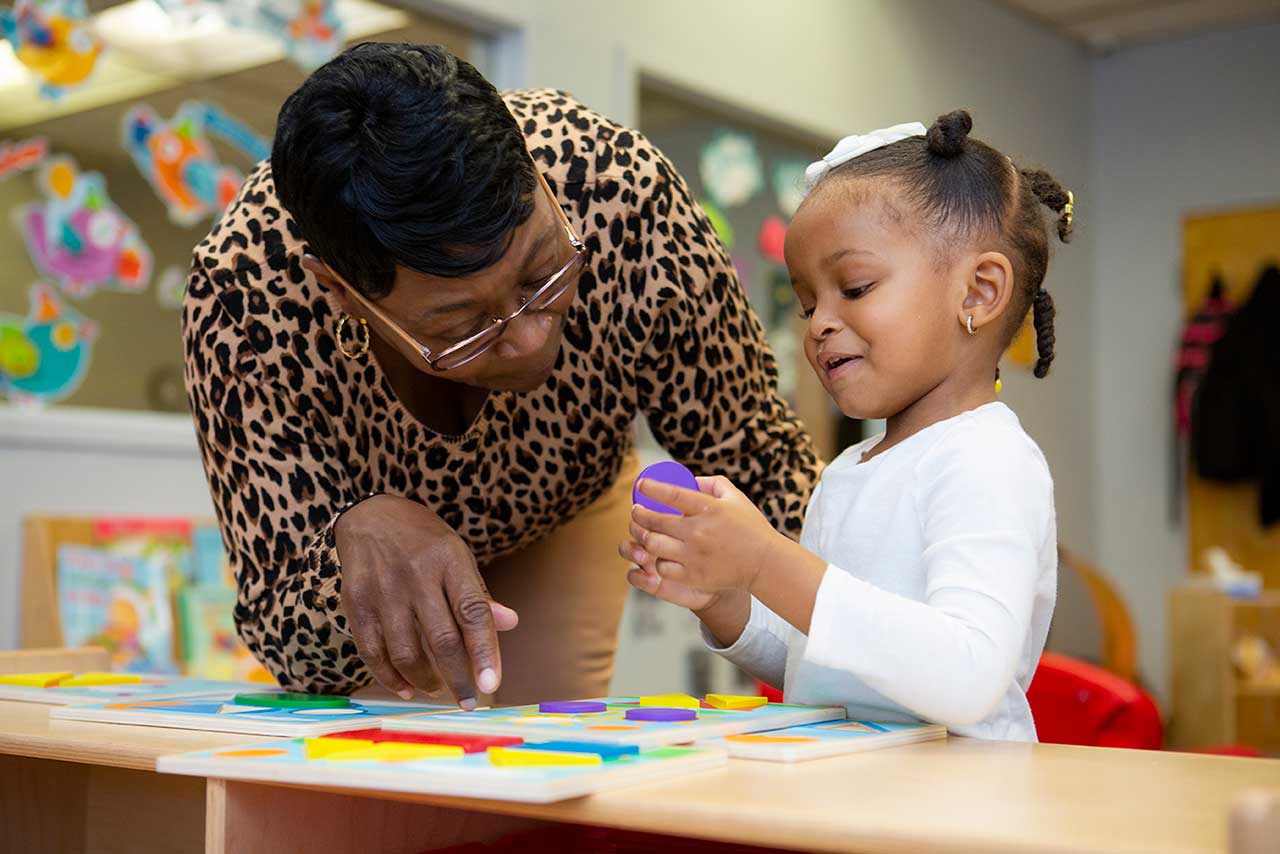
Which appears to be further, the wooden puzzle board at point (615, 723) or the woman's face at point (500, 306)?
the woman's face at point (500, 306)

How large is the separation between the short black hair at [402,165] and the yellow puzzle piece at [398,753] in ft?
1.48

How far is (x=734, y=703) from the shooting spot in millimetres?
1136

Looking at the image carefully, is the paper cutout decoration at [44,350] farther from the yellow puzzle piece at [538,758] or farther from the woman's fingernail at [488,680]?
the yellow puzzle piece at [538,758]

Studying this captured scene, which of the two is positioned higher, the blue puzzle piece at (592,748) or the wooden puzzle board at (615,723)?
the blue puzzle piece at (592,748)

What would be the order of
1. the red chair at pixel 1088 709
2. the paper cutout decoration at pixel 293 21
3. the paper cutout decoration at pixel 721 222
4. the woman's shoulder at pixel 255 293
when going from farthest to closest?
the paper cutout decoration at pixel 721 222 < the paper cutout decoration at pixel 293 21 < the red chair at pixel 1088 709 < the woman's shoulder at pixel 255 293

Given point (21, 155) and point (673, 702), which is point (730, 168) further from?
point (673, 702)

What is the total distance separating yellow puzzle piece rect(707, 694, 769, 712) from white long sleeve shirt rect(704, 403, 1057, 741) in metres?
0.06

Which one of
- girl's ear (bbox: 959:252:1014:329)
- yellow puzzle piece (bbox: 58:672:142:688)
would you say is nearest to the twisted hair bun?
girl's ear (bbox: 959:252:1014:329)

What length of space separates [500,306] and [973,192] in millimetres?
451

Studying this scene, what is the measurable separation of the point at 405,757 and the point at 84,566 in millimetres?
2224

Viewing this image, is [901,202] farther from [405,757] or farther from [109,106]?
[109,106]

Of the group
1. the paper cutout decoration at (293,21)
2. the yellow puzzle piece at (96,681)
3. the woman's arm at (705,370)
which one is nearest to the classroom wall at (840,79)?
the paper cutout decoration at (293,21)

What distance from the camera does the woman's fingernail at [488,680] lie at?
111 cm

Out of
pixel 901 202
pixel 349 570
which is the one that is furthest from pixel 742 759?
pixel 901 202
